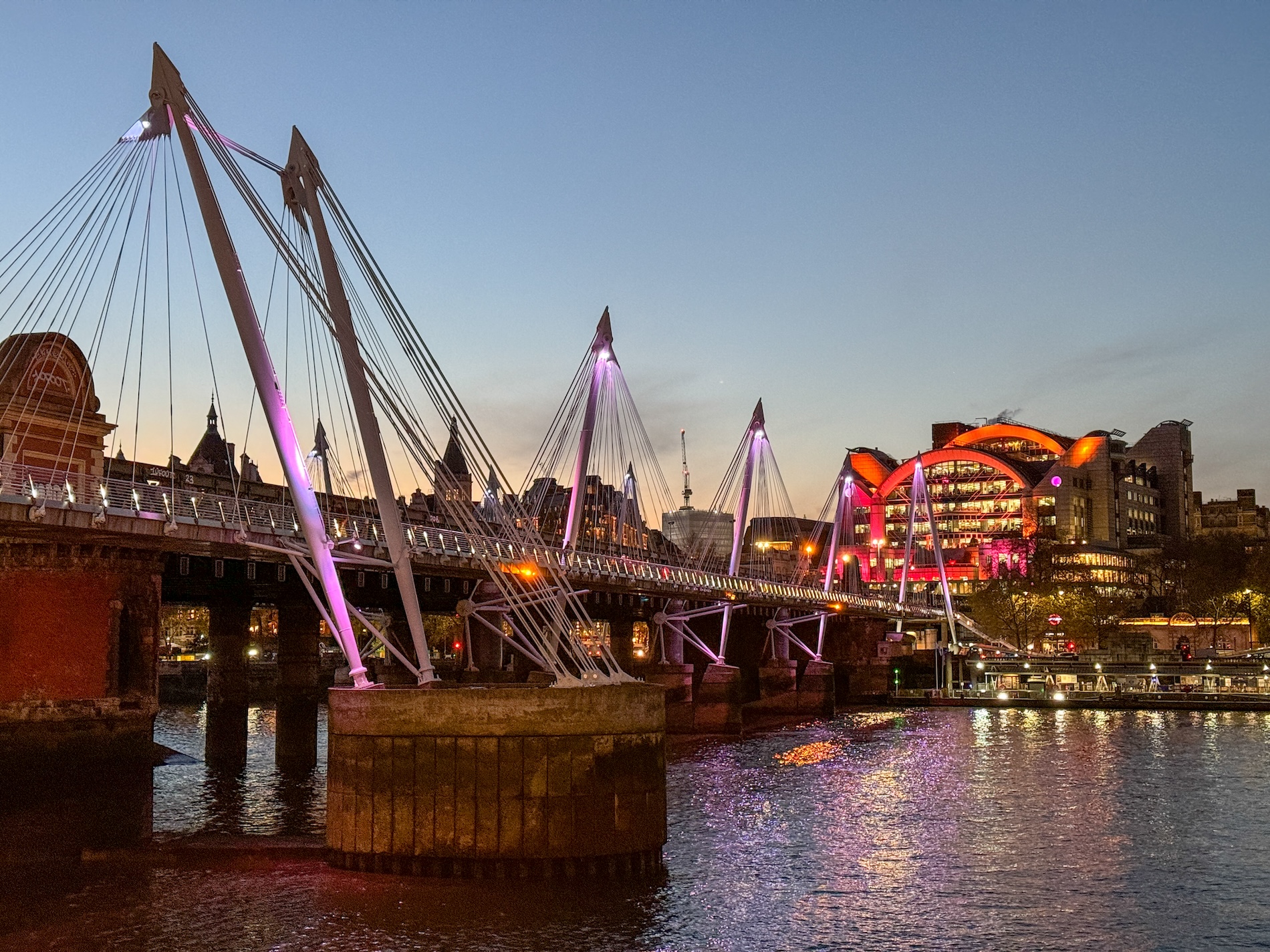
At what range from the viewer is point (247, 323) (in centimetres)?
2975

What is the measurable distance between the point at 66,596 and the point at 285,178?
1613cm

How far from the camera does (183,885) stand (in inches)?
1111

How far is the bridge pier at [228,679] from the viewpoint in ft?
195

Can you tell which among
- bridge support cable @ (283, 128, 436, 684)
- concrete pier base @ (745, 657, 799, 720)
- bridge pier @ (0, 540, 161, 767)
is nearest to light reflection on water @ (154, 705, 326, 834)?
bridge pier @ (0, 540, 161, 767)

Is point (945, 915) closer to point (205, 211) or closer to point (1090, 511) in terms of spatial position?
point (205, 211)

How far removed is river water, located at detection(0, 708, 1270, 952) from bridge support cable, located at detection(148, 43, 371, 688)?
5.83 meters

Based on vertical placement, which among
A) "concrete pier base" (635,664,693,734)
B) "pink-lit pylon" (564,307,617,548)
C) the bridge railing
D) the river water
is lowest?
the river water

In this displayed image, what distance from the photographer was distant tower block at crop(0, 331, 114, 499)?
199ft

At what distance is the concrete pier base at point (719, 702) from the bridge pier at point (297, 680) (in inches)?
854

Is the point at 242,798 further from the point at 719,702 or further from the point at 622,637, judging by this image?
the point at 622,637

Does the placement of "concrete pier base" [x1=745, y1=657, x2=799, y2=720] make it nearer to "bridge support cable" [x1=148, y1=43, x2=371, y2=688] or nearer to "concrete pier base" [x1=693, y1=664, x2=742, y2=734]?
"concrete pier base" [x1=693, y1=664, x2=742, y2=734]

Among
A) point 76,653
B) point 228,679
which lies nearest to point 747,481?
point 228,679

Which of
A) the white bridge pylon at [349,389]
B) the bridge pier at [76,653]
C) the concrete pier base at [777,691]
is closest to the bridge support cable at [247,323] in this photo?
the white bridge pylon at [349,389]

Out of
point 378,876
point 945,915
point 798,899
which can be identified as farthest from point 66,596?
point 945,915
